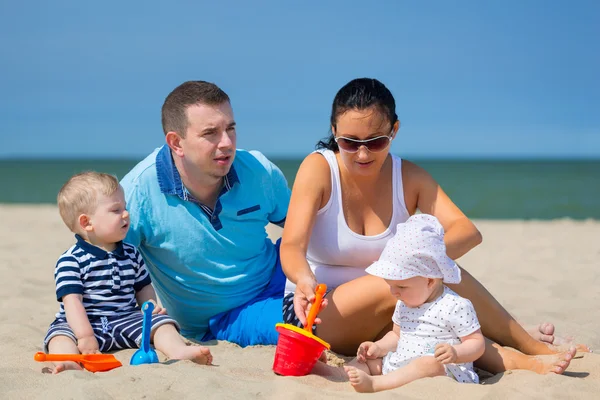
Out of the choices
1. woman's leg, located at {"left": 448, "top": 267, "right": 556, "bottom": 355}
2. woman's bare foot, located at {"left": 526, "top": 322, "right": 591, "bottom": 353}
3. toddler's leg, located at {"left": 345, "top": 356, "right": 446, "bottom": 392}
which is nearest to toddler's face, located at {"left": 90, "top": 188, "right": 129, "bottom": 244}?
toddler's leg, located at {"left": 345, "top": 356, "right": 446, "bottom": 392}

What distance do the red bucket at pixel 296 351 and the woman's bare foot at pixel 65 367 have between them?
91 cm

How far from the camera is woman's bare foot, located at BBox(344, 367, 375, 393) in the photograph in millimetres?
2846

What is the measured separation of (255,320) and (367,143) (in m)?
1.23

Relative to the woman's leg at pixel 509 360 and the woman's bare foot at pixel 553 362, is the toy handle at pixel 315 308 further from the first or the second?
the woman's bare foot at pixel 553 362

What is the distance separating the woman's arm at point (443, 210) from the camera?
3586 millimetres

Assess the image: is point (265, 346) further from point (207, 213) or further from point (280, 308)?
point (207, 213)

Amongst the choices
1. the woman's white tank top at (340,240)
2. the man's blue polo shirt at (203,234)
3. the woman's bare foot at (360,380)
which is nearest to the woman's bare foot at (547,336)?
the woman's white tank top at (340,240)

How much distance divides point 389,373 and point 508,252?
218 inches

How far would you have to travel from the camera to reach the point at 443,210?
3754 millimetres

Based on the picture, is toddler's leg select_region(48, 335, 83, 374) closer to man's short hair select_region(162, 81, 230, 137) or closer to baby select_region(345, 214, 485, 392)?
man's short hair select_region(162, 81, 230, 137)

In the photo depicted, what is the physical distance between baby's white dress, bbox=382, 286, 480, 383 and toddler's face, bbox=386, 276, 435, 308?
5 centimetres

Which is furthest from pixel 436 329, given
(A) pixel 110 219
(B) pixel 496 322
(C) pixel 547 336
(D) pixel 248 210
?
(A) pixel 110 219

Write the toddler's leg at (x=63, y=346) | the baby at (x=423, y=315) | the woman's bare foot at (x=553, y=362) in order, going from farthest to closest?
1. the toddler's leg at (x=63, y=346)
2. the woman's bare foot at (x=553, y=362)
3. the baby at (x=423, y=315)

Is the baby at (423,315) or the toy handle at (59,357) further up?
the baby at (423,315)
